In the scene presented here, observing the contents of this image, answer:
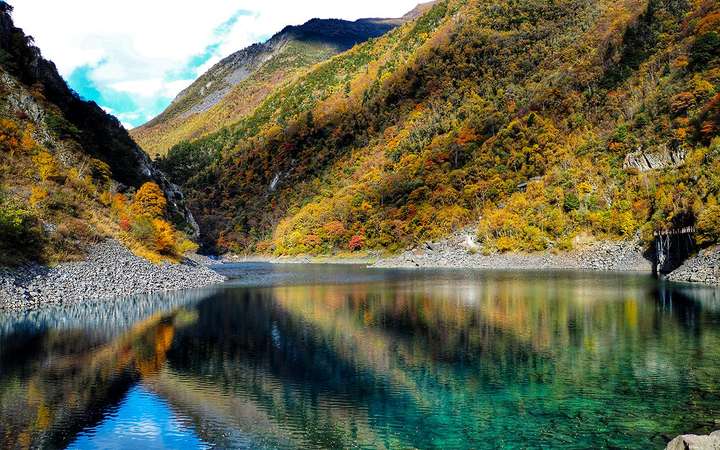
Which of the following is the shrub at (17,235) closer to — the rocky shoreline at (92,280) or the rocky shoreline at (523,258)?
the rocky shoreline at (92,280)

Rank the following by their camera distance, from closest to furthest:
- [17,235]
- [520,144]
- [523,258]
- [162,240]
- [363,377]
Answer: [363,377] < [17,235] < [162,240] < [523,258] < [520,144]

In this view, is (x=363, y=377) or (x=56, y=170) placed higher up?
(x=56, y=170)

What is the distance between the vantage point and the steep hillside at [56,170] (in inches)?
1689

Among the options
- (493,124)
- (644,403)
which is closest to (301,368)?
(644,403)

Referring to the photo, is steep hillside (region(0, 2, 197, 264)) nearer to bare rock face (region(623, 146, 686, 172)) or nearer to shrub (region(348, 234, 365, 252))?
shrub (region(348, 234, 365, 252))

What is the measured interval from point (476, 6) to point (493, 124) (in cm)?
7613

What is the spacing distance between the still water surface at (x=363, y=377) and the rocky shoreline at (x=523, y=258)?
41.2 meters

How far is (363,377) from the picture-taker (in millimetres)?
19312

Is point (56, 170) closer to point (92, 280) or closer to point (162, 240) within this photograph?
point (162, 240)

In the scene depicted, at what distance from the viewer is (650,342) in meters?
24.5

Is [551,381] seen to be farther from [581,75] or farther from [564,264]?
[581,75]

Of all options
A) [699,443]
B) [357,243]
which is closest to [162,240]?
[699,443]

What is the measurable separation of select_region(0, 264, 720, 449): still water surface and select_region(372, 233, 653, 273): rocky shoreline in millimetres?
41223

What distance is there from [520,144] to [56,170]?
3783 inches
